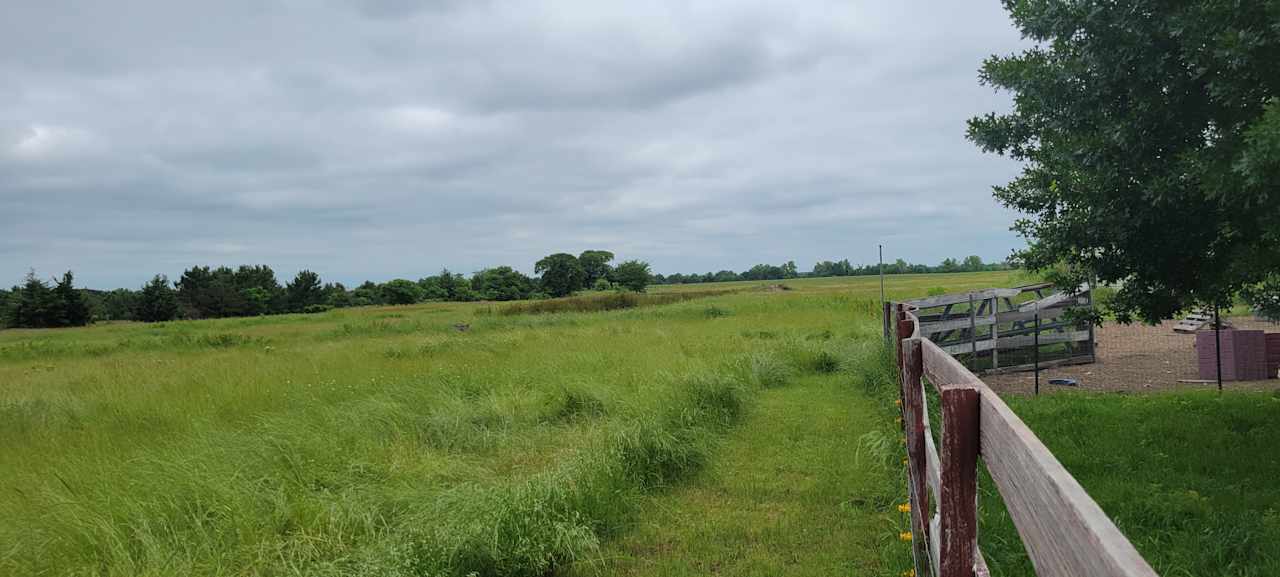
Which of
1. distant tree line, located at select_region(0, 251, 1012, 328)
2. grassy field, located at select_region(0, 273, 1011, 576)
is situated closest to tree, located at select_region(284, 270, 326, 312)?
distant tree line, located at select_region(0, 251, 1012, 328)

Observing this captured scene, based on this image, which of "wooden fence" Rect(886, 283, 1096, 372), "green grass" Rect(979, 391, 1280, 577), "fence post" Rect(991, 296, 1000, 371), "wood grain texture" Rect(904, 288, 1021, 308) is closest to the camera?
"green grass" Rect(979, 391, 1280, 577)

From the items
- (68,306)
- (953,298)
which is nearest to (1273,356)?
(953,298)

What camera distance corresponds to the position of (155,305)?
183 ft

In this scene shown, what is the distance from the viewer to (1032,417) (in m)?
8.04

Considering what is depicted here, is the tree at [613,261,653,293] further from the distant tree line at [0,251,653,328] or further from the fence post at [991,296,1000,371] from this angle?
the fence post at [991,296,1000,371]

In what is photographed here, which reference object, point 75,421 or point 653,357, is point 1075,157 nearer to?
point 653,357

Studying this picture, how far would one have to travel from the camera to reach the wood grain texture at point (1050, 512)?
0.88 m

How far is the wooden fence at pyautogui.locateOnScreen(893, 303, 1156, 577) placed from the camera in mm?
945

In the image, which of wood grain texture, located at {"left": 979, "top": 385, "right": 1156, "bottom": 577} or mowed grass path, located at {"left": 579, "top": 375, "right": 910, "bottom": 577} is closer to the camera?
wood grain texture, located at {"left": 979, "top": 385, "right": 1156, "bottom": 577}

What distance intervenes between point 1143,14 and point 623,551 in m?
5.62

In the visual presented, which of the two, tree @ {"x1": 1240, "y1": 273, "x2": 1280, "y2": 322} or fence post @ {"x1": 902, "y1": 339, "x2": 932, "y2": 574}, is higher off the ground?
tree @ {"x1": 1240, "y1": 273, "x2": 1280, "y2": 322}

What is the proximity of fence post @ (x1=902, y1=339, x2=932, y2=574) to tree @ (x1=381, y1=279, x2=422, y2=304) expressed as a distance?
78560 millimetres

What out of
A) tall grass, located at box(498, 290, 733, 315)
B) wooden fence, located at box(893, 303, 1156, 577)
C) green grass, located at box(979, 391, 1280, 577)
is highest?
wooden fence, located at box(893, 303, 1156, 577)

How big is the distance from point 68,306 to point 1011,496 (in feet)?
190
